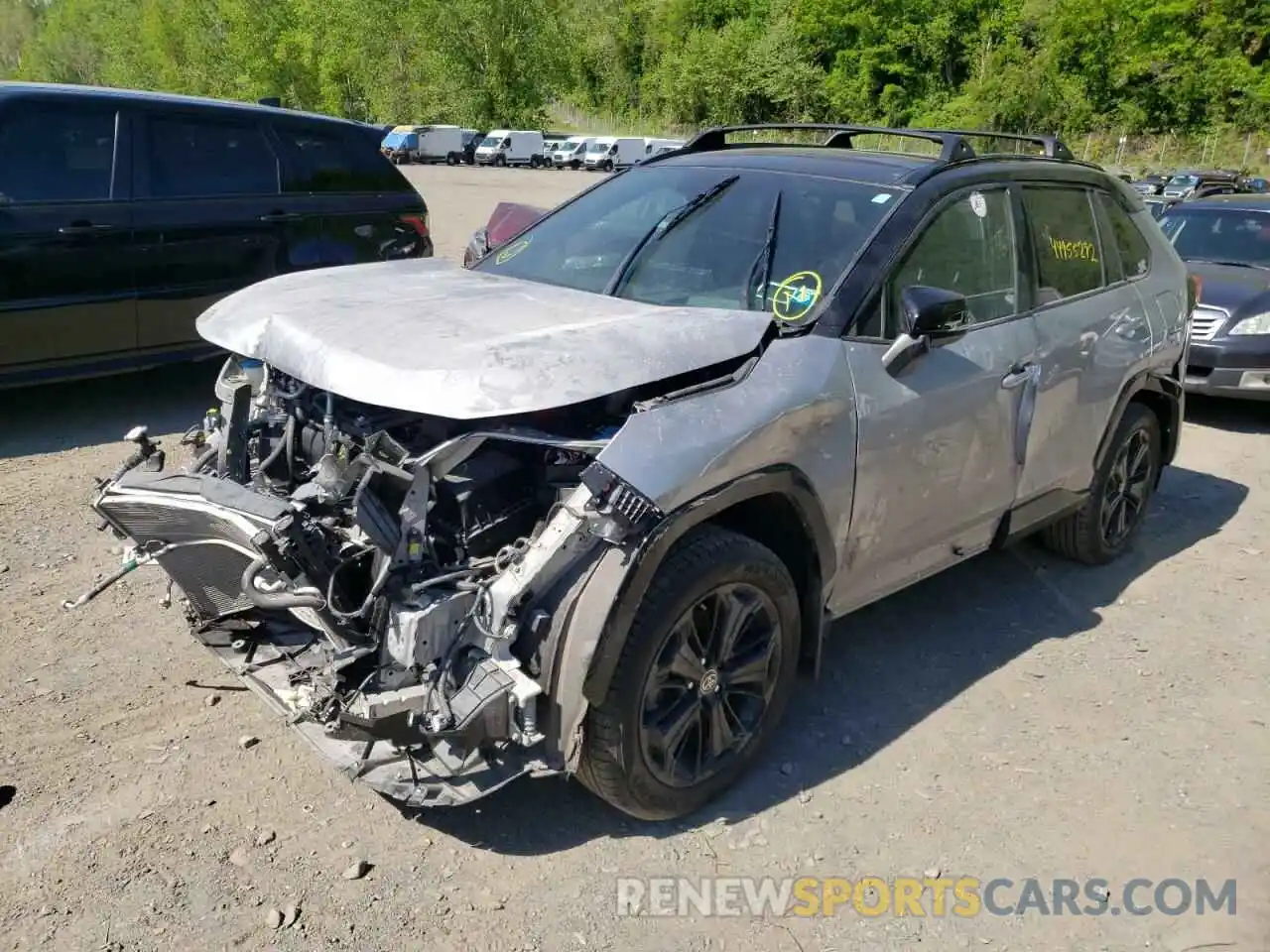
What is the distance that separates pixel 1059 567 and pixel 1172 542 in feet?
2.96

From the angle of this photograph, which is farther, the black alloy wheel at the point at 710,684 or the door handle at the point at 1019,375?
the door handle at the point at 1019,375

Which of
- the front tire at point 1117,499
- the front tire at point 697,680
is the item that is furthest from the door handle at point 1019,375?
the front tire at point 697,680

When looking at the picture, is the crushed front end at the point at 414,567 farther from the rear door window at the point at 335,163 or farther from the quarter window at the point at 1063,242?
the rear door window at the point at 335,163

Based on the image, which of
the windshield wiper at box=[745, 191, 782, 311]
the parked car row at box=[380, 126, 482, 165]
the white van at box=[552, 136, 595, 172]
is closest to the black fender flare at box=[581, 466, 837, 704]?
the windshield wiper at box=[745, 191, 782, 311]

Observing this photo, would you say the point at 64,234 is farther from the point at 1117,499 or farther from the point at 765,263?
the point at 1117,499

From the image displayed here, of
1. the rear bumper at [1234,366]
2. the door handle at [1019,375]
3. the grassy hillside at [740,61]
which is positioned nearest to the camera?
the door handle at [1019,375]

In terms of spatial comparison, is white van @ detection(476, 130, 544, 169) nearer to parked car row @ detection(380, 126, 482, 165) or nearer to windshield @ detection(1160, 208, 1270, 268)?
parked car row @ detection(380, 126, 482, 165)

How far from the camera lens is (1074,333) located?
4246mm

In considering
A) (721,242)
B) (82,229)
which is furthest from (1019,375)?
(82,229)

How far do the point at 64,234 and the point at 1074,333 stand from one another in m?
5.50

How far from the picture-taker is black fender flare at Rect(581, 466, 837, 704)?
2.66 metres

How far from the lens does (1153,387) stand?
4945 millimetres

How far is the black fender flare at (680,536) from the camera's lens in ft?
8.72

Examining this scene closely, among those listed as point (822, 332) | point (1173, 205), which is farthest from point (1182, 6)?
point (822, 332)
